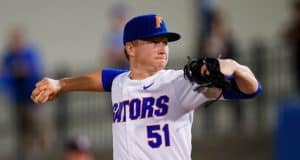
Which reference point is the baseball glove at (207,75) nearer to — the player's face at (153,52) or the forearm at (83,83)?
the player's face at (153,52)

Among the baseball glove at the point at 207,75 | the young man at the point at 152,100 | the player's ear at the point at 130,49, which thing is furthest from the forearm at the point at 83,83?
the baseball glove at the point at 207,75

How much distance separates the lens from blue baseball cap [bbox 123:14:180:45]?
6320 mm

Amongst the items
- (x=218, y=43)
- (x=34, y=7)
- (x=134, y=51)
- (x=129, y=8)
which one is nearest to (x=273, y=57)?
(x=218, y=43)

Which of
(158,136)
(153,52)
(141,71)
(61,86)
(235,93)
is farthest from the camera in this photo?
(61,86)

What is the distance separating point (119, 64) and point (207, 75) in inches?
282

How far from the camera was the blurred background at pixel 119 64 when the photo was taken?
12.9 meters

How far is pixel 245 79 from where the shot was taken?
5.87 m

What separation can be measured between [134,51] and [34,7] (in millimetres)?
9908

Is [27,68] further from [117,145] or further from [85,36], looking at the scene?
[117,145]

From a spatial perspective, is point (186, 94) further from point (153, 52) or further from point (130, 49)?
point (130, 49)

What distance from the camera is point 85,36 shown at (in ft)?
54.5

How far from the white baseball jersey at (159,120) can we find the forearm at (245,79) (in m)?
0.29

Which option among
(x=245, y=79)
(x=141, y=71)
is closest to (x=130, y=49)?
(x=141, y=71)

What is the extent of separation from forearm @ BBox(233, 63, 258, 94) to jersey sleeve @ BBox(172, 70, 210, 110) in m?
0.28
